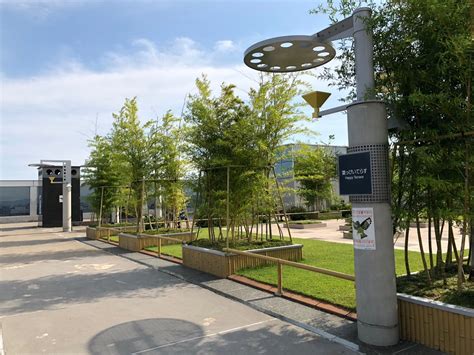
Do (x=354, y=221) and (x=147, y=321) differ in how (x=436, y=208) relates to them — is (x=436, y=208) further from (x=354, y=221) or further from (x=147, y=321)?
(x=147, y=321)

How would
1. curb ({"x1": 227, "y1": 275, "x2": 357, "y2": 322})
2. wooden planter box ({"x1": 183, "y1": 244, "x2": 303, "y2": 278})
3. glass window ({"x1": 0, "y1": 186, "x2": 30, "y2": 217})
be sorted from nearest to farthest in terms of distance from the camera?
curb ({"x1": 227, "y1": 275, "x2": 357, "y2": 322}) < wooden planter box ({"x1": 183, "y1": 244, "x2": 303, "y2": 278}) < glass window ({"x1": 0, "y1": 186, "x2": 30, "y2": 217})

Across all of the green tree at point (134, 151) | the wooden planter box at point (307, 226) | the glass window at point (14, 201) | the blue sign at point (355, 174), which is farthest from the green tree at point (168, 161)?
the glass window at point (14, 201)

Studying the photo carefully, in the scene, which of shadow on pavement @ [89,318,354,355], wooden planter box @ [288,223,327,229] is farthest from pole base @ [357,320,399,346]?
wooden planter box @ [288,223,327,229]

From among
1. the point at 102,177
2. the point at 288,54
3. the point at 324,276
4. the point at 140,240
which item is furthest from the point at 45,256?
the point at 288,54

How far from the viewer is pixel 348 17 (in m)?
4.25

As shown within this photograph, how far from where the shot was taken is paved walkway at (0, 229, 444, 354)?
3.97 metres

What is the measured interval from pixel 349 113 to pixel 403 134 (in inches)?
26.2

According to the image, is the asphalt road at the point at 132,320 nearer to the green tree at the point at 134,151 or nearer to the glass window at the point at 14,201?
the green tree at the point at 134,151

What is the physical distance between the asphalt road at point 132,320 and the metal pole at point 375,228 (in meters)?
0.45

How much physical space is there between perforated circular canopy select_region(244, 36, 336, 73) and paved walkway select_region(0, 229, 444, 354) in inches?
131

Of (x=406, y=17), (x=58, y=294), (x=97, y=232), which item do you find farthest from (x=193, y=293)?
(x=97, y=232)

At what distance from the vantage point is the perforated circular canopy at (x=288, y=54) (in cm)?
452

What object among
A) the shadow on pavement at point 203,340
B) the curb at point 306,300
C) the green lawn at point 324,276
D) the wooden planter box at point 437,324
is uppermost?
the wooden planter box at point 437,324

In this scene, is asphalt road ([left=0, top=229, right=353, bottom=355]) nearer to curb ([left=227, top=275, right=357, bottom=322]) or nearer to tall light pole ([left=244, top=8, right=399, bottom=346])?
tall light pole ([left=244, top=8, right=399, bottom=346])
